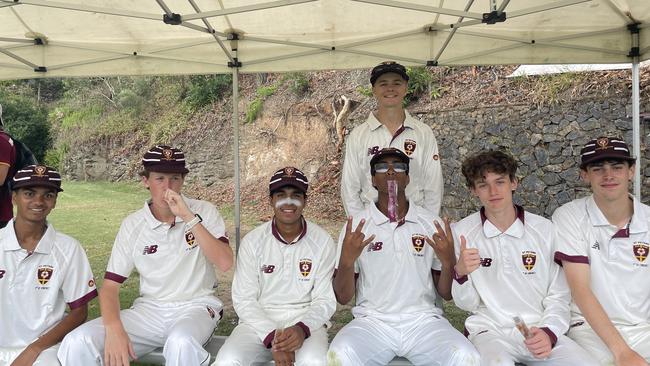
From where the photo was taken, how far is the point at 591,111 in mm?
9359

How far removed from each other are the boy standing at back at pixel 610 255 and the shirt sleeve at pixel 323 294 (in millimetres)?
1373

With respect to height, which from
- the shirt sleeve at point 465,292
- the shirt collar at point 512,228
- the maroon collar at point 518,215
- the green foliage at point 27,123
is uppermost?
the green foliage at point 27,123

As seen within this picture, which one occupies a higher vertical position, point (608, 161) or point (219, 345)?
point (608, 161)

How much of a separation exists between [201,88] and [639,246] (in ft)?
58.6

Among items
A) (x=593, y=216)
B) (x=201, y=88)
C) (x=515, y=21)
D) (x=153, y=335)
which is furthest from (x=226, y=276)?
(x=201, y=88)

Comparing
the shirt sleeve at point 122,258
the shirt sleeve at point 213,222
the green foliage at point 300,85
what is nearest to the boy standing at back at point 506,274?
the shirt sleeve at point 213,222

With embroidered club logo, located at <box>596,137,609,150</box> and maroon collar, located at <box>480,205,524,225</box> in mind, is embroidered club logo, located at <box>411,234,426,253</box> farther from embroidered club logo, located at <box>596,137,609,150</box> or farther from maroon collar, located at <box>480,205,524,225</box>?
embroidered club logo, located at <box>596,137,609,150</box>

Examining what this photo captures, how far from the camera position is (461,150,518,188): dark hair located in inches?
124

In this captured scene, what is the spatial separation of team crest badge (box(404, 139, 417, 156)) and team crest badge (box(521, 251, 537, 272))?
1256 mm

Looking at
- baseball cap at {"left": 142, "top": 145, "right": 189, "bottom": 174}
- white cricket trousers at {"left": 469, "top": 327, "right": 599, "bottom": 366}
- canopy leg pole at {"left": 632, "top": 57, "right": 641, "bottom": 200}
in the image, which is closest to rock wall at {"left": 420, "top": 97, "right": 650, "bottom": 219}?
canopy leg pole at {"left": 632, "top": 57, "right": 641, "bottom": 200}

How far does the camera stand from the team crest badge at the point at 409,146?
13.2ft

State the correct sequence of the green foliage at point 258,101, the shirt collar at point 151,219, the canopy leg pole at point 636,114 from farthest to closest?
the green foliage at point 258,101
the canopy leg pole at point 636,114
the shirt collar at point 151,219

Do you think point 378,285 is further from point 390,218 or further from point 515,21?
point 515,21

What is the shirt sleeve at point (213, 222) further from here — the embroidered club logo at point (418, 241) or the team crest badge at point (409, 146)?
the team crest badge at point (409, 146)
